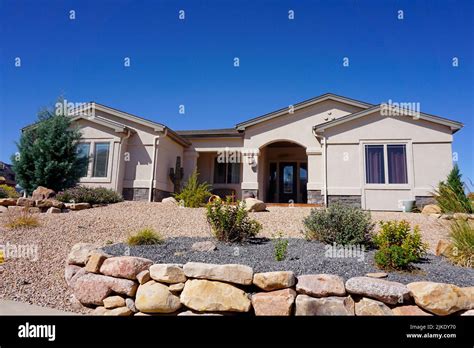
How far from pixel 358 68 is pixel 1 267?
11.4m

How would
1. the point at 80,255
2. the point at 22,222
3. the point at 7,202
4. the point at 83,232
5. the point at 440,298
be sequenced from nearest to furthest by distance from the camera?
1. the point at 440,298
2. the point at 80,255
3. the point at 83,232
4. the point at 22,222
5. the point at 7,202

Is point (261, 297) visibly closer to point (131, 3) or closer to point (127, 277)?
point (127, 277)

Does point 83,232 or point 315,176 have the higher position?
point 315,176

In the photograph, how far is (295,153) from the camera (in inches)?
638

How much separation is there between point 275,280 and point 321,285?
518 mm

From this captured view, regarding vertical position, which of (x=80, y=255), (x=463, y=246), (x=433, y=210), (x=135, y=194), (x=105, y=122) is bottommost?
(x=80, y=255)

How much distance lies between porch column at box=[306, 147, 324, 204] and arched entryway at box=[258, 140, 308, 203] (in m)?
2.87

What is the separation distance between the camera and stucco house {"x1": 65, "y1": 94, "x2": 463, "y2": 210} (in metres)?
11.2

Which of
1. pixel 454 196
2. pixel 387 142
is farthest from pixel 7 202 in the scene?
pixel 454 196

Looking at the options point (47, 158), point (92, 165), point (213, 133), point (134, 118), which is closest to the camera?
point (47, 158)

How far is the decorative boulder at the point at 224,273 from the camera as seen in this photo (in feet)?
10.9

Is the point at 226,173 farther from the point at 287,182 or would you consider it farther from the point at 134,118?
the point at 134,118
